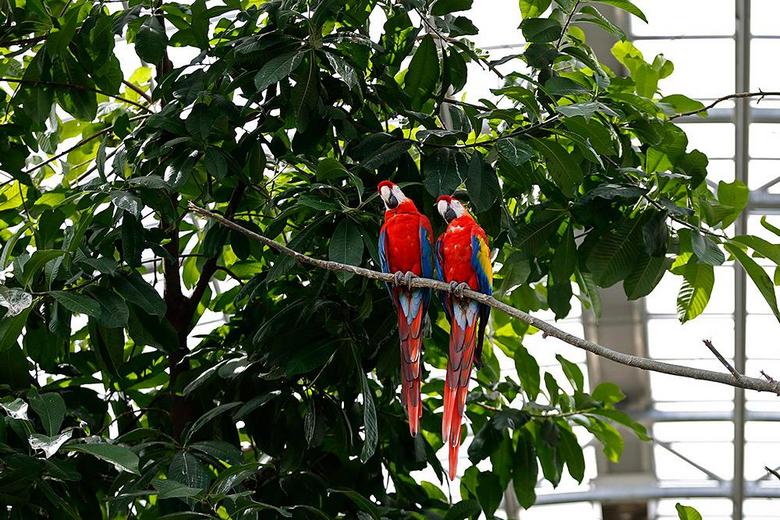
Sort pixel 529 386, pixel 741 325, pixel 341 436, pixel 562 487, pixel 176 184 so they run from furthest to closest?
pixel 562 487 < pixel 741 325 < pixel 529 386 < pixel 341 436 < pixel 176 184

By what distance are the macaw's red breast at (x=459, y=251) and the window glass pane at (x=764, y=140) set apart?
8804 millimetres

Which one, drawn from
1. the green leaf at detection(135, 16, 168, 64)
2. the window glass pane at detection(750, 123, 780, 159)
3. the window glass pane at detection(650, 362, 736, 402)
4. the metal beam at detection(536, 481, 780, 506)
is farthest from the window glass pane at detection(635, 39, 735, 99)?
the green leaf at detection(135, 16, 168, 64)

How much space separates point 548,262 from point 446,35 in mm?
1001

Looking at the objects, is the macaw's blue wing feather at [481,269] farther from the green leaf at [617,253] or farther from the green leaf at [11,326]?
the green leaf at [11,326]

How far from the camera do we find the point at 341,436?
4152 millimetres

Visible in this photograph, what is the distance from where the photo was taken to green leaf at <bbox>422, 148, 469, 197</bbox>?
3.69 metres

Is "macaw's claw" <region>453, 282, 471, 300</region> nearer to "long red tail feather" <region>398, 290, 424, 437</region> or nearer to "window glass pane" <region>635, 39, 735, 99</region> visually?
"long red tail feather" <region>398, 290, 424, 437</region>

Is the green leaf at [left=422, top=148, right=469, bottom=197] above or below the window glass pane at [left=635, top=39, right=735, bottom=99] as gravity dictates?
below

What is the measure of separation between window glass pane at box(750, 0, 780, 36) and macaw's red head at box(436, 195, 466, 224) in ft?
25.6

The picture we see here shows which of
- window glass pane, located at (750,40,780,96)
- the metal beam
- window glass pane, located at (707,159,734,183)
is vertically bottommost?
the metal beam

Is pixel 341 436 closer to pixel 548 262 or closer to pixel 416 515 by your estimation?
pixel 416 515

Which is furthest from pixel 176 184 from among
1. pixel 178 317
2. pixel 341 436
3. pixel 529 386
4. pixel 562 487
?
pixel 562 487

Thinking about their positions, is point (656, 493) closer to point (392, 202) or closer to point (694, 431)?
point (694, 431)

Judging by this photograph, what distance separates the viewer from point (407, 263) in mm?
3625
